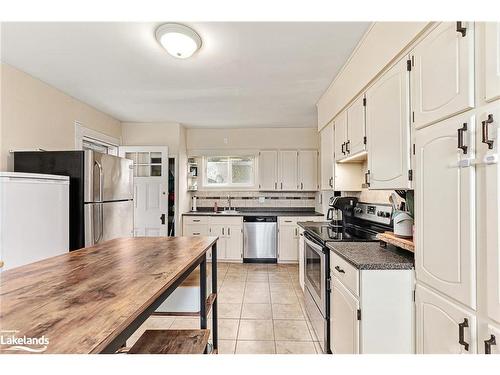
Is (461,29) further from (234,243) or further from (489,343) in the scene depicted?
(234,243)

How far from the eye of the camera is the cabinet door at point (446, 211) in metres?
1.07

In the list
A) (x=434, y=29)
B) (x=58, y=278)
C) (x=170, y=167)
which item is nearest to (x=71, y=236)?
(x=58, y=278)

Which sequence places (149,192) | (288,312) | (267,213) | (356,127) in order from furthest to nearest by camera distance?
(267,213), (149,192), (288,312), (356,127)

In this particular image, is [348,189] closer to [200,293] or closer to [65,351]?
[200,293]

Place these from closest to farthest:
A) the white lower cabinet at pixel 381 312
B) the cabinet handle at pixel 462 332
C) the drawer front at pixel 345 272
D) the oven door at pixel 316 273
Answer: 1. the cabinet handle at pixel 462 332
2. the white lower cabinet at pixel 381 312
3. the drawer front at pixel 345 272
4. the oven door at pixel 316 273

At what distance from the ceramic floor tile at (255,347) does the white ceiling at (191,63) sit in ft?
8.00

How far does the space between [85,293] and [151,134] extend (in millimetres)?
4292

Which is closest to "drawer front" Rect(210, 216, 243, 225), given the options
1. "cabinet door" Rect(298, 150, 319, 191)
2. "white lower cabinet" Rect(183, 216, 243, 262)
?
"white lower cabinet" Rect(183, 216, 243, 262)

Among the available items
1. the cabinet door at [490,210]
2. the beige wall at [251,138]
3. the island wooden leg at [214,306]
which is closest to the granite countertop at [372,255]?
the cabinet door at [490,210]

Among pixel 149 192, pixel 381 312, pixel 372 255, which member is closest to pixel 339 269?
pixel 372 255

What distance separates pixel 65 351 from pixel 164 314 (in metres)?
1.37

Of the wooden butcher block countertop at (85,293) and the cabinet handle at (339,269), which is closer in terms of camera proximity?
the wooden butcher block countertop at (85,293)

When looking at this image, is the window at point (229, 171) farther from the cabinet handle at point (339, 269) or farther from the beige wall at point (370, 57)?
the cabinet handle at point (339, 269)

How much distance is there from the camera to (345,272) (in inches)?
71.2
